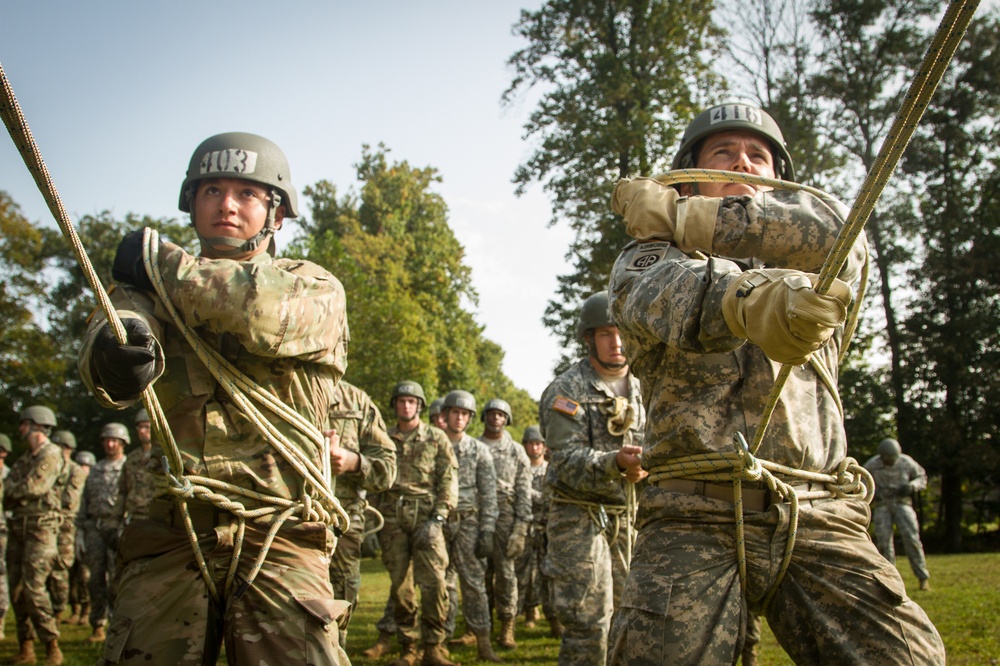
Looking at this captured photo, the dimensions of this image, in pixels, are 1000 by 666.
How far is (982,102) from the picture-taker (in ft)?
100

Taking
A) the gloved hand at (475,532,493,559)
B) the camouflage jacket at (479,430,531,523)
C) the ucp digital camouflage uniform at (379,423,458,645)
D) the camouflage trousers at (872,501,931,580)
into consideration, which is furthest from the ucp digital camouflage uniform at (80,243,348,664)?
the camouflage trousers at (872,501,931,580)

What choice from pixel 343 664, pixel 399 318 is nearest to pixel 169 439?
pixel 343 664

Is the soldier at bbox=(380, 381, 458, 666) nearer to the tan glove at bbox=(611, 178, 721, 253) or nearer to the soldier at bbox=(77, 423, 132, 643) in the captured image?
the soldier at bbox=(77, 423, 132, 643)

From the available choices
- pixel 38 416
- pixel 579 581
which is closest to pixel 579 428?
pixel 579 581

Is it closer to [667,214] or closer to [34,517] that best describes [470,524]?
[34,517]

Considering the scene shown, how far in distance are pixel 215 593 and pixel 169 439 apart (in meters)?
0.56

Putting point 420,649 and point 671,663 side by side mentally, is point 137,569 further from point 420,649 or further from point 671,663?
point 420,649

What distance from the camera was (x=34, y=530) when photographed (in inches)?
435

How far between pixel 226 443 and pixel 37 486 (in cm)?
986

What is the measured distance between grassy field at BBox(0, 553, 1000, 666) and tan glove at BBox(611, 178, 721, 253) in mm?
6041

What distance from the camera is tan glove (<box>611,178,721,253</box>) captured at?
2.66m

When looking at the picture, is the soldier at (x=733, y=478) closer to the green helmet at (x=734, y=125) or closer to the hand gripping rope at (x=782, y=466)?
the hand gripping rope at (x=782, y=466)

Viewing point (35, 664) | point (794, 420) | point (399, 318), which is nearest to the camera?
point (794, 420)

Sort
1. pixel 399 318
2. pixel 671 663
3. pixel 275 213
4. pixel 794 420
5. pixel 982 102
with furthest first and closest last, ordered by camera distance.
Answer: pixel 982 102 < pixel 399 318 < pixel 275 213 < pixel 794 420 < pixel 671 663
